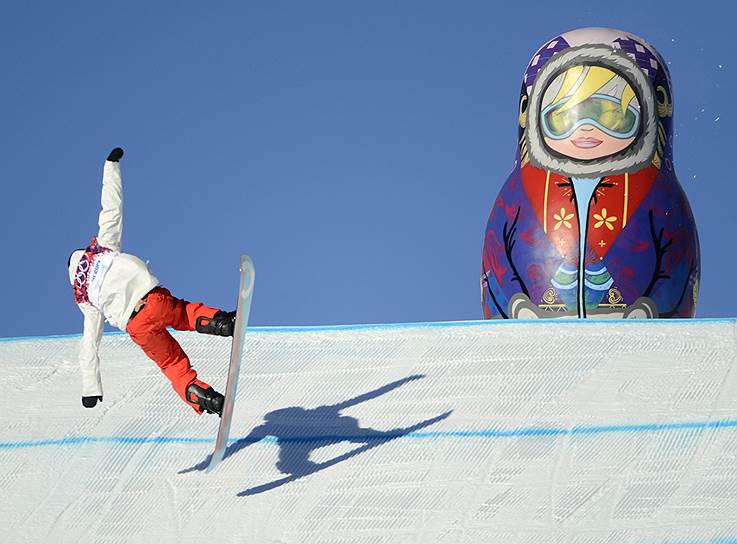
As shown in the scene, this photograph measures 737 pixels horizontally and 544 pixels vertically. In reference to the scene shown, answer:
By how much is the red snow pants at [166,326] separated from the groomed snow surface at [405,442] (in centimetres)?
63

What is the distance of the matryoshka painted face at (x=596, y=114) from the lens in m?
10.0

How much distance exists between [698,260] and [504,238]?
1.70 meters

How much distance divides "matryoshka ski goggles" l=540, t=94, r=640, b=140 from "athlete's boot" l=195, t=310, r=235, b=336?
4.21 metres

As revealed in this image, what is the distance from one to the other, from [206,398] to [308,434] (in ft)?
3.11

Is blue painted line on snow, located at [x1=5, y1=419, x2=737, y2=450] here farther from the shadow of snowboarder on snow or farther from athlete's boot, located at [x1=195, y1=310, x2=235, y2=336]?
athlete's boot, located at [x1=195, y1=310, x2=235, y2=336]

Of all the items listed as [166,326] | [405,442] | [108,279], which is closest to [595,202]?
[405,442]

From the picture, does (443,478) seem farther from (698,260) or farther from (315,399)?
(698,260)

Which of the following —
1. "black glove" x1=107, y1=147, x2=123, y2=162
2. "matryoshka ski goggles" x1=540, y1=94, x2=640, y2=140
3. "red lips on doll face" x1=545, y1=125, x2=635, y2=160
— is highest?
"black glove" x1=107, y1=147, x2=123, y2=162

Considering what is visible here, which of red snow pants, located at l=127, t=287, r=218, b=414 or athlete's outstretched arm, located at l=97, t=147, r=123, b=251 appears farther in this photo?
athlete's outstretched arm, located at l=97, t=147, r=123, b=251

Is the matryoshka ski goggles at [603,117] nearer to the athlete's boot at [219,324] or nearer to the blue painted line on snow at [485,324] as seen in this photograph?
the blue painted line on snow at [485,324]

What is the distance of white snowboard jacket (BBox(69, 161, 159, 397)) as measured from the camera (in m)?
6.94

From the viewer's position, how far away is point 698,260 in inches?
414

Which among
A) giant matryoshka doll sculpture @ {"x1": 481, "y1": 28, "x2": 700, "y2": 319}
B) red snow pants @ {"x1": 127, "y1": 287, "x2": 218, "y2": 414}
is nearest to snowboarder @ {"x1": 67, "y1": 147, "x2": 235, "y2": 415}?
red snow pants @ {"x1": 127, "y1": 287, "x2": 218, "y2": 414}

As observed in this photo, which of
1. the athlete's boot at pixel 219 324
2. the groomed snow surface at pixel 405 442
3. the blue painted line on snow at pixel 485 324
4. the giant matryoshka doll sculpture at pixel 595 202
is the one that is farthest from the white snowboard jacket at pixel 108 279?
the giant matryoshka doll sculpture at pixel 595 202
